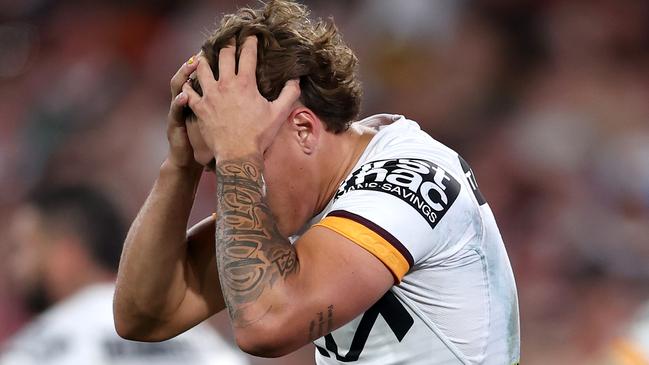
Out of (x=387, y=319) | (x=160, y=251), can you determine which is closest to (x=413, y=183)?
(x=387, y=319)

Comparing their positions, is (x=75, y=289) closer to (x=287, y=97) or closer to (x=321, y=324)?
(x=287, y=97)

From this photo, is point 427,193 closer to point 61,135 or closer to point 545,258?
point 545,258

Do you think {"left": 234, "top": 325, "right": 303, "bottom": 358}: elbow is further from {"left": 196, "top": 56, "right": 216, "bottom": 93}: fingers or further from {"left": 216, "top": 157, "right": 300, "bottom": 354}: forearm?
{"left": 196, "top": 56, "right": 216, "bottom": 93}: fingers

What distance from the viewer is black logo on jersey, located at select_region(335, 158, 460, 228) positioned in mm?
2500

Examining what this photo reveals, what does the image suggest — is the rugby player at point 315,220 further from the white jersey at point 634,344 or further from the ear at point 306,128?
the white jersey at point 634,344

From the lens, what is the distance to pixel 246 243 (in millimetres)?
2443

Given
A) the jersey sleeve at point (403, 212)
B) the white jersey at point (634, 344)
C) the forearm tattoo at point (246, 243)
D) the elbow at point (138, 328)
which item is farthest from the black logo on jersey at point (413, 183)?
the white jersey at point (634, 344)

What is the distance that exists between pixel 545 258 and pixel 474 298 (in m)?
4.08

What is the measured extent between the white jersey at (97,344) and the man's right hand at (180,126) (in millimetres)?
2358

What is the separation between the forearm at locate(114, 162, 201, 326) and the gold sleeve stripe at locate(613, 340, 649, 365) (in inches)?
122

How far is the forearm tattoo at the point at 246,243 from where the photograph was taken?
238 centimetres

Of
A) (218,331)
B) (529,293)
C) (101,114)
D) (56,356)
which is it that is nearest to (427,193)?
(56,356)

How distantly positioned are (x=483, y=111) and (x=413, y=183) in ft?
15.7

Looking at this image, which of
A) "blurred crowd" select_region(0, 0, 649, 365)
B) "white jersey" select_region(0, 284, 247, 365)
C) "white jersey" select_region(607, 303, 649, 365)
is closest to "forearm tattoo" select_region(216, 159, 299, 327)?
"white jersey" select_region(0, 284, 247, 365)
